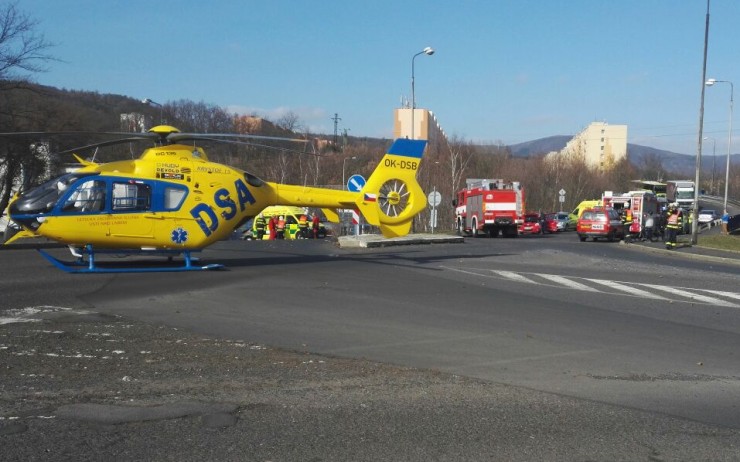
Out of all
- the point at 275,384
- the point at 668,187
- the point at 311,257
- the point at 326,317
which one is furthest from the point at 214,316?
the point at 668,187

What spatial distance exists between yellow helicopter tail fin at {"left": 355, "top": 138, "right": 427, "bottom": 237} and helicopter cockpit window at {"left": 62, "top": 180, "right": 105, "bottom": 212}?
689 cm

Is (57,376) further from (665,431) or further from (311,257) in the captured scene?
(311,257)

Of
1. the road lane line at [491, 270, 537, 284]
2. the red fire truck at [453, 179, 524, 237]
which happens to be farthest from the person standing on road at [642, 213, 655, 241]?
the road lane line at [491, 270, 537, 284]

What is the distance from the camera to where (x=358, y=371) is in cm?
801

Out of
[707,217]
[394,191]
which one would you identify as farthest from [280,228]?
[707,217]

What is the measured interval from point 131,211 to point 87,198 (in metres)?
1.01

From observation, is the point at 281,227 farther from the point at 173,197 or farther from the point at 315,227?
the point at 173,197

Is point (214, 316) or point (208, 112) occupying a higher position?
point (208, 112)

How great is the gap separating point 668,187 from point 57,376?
241 ft

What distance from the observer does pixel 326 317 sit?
11719 millimetres

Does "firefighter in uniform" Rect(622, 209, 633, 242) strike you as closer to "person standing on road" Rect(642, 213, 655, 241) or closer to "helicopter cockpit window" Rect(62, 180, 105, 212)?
"person standing on road" Rect(642, 213, 655, 241)

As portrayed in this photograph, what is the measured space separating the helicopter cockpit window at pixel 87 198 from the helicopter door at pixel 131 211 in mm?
286

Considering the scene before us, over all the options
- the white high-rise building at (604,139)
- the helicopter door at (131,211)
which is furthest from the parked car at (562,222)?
the white high-rise building at (604,139)

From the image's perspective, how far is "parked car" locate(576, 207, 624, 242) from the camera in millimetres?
40438
